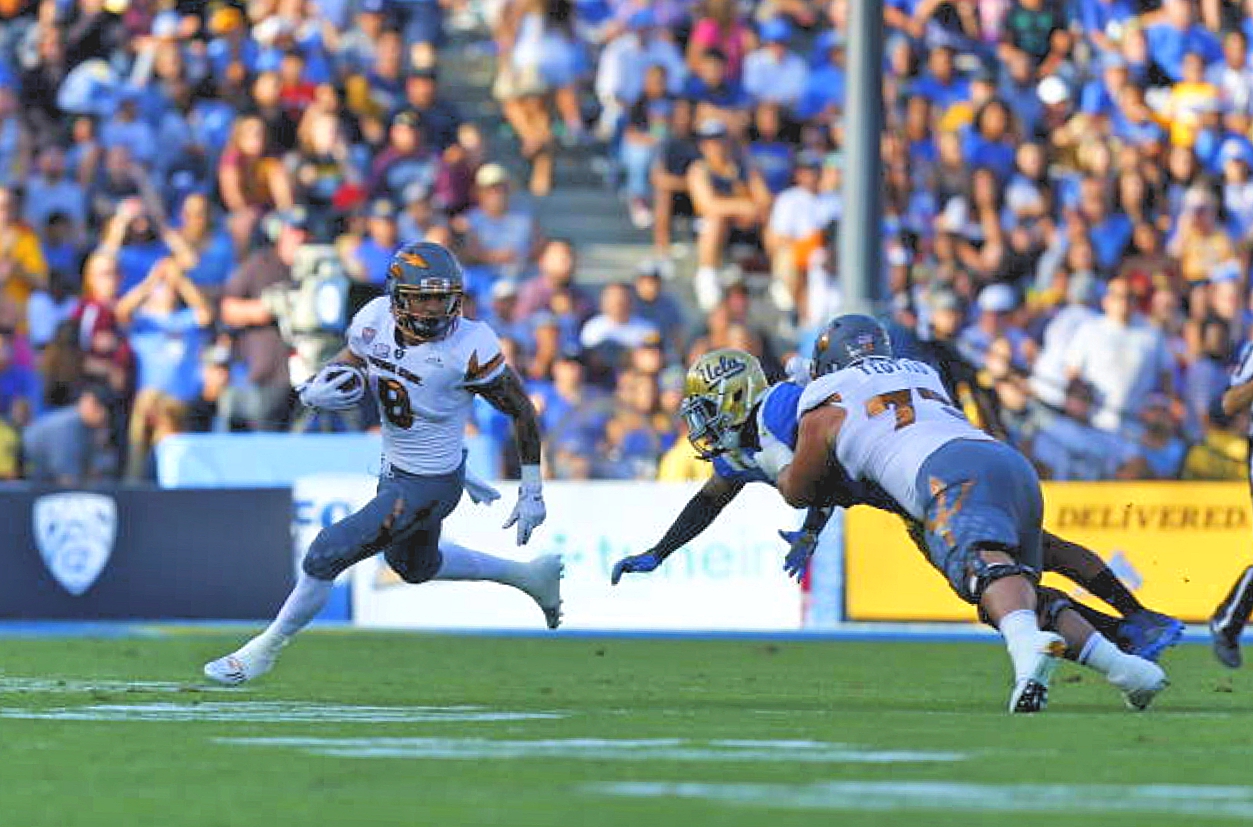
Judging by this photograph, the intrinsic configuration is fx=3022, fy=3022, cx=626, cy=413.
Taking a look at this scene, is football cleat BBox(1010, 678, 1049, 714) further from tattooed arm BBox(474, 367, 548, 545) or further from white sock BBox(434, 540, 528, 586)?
white sock BBox(434, 540, 528, 586)

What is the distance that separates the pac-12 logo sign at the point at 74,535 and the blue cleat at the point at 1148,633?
8671 mm

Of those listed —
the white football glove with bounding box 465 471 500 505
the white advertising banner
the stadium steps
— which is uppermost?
the stadium steps

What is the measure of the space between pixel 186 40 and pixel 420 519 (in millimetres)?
10912

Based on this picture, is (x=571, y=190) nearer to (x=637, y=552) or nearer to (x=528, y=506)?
(x=637, y=552)

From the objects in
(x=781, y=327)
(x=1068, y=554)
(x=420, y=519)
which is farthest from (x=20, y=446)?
(x=1068, y=554)

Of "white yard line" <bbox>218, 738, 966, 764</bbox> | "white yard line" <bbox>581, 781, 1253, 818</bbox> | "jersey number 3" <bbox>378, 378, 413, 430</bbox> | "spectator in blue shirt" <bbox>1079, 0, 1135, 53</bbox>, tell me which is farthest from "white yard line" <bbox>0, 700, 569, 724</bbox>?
"spectator in blue shirt" <bbox>1079, 0, 1135, 53</bbox>

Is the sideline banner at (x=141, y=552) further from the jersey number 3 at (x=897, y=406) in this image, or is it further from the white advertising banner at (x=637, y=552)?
the jersey number 3 at (x=897, y=406)

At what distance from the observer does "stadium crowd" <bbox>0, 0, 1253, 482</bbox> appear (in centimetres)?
2005

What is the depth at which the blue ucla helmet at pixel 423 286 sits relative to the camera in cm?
1237

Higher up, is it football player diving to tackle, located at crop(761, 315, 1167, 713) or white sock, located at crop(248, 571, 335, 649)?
football player diving to tackle, located at crop(761, 315, 1167, 713)

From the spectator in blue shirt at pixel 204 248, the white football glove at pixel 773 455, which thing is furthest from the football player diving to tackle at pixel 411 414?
the spectator in blue shirt at pixel 204 248

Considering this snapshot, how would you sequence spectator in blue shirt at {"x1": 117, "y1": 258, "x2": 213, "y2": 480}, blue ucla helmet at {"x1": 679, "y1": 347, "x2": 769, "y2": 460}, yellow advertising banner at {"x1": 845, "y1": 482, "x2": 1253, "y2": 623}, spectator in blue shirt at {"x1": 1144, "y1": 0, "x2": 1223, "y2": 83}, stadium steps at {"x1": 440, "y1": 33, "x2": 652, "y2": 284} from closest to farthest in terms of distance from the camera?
blue ucla helmet at {"x1": 679, "y1": 347, "x2": 769, "y2": 460} < yellow advertising banner at {"x1": 845, "y1": 482, "x2": 1253, "y2": 623} < spectator in blue shirt at {"x1": 117, "y1": 258, "x2": 213, "y2": 480} < stadium steps at {"x1": 440, "y1": 33, "x2": 652, "y2": 284} < spectator in blue shirt at {"x1": 1144, "y1": 0, "x2": 1223, "y2": 83}

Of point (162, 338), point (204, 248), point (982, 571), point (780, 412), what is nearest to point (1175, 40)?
point (204, 248)

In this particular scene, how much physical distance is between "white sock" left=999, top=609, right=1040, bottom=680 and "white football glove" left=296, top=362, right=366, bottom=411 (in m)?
3.24
